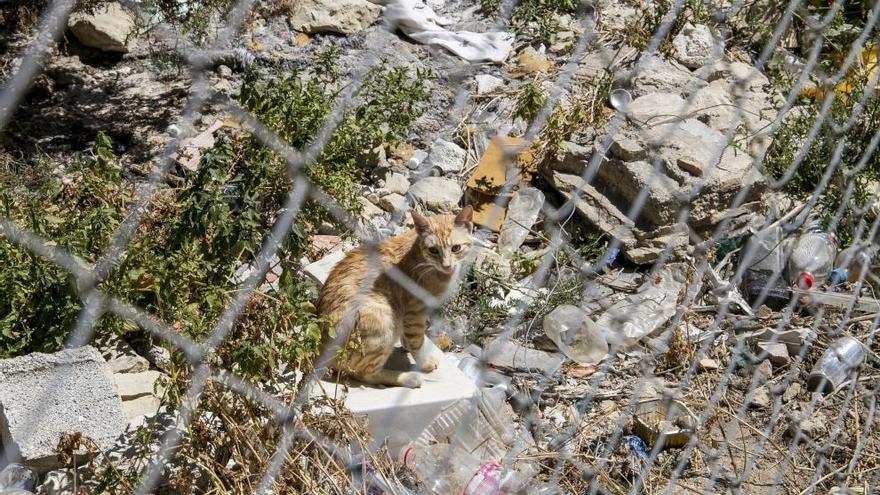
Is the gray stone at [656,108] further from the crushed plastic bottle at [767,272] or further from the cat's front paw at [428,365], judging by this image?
the cat's front paw at [428,365]

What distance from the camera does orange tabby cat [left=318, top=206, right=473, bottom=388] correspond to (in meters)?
2.86

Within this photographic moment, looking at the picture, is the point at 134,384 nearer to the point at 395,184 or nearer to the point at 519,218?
the point at 395,184

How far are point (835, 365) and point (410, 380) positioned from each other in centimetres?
146

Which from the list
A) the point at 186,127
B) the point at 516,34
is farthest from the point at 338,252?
the point at 516,34

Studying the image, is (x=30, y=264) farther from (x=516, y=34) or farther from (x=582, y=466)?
(x=516, y=34)

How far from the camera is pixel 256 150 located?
3.31m

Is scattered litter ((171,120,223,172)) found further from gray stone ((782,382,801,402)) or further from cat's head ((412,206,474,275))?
gray stone ((782,382,801,402))

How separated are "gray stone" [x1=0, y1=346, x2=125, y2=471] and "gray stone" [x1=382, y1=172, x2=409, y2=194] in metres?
1.56

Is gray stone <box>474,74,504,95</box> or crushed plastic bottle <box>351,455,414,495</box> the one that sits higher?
gray stone <box>474,74,504,95</box>

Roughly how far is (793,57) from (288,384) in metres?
3.28

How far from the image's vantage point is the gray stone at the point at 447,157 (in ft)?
13.3

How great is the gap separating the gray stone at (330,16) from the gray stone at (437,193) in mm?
995

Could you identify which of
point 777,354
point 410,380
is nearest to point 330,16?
point 410,380

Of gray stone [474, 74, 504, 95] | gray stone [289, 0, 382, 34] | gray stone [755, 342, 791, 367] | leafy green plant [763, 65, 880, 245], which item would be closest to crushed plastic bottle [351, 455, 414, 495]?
gray stone [755, 342, 791, 367]
